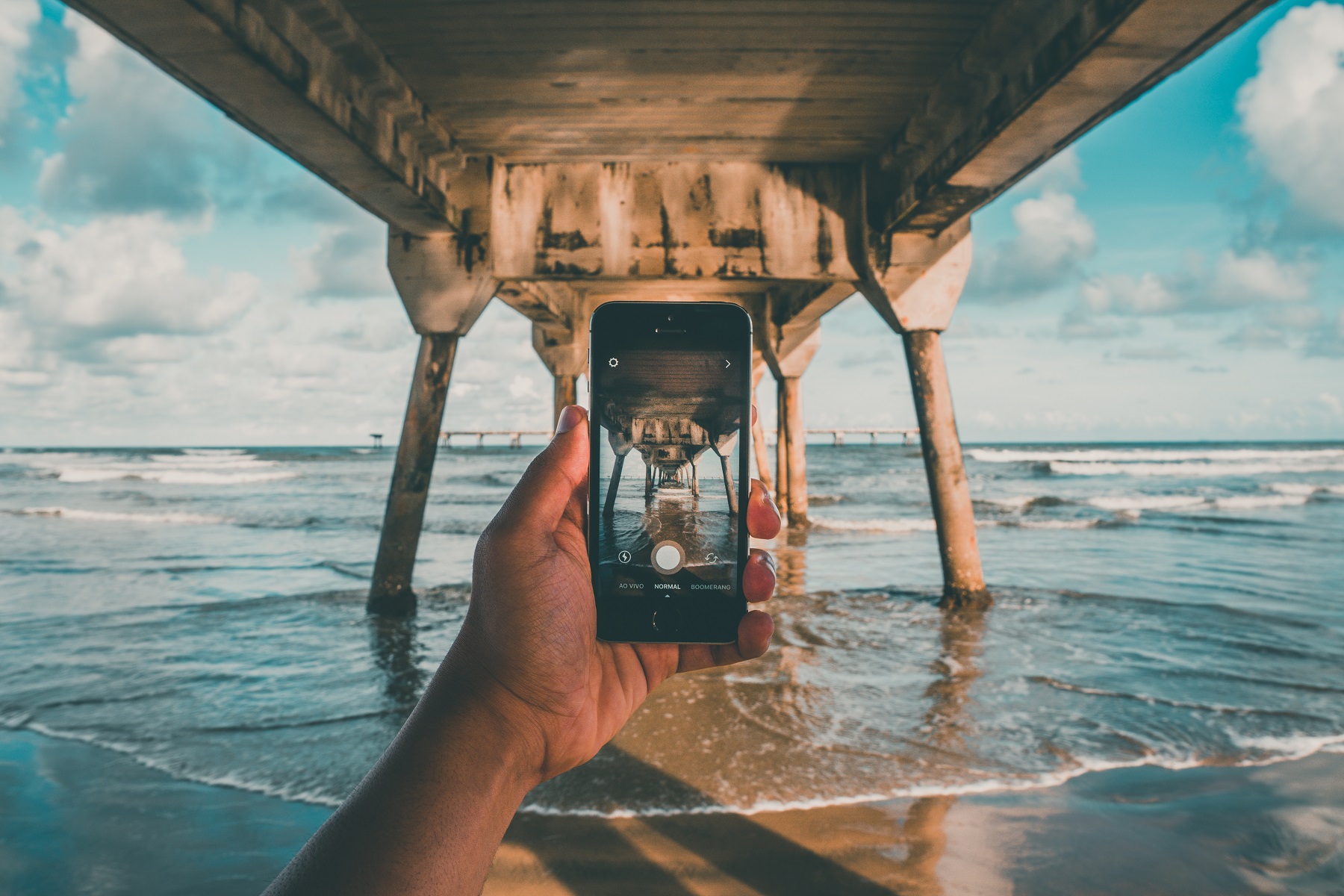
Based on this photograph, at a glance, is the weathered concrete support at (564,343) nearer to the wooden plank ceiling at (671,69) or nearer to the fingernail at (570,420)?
the wooden plank ceiling at (671,69)

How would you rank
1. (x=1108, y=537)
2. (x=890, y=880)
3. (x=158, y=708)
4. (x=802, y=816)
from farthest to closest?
(x=1108, y=537), (x=158, y=708), (x=802, y=816), (x=890, y=880)

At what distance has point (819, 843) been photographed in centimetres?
294

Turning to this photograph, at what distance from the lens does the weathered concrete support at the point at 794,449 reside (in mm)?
14320

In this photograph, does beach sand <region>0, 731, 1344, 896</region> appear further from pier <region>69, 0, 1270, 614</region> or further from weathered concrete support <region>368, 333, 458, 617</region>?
pier <region>69, 0, 1270, 614</region>

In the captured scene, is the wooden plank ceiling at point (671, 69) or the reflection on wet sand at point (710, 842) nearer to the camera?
the reflection on wet sand at point (710, 842)

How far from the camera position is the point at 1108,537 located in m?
14.0

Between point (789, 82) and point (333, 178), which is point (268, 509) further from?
point (789, 82)

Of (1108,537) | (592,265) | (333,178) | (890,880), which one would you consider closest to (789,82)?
→ (592,265)

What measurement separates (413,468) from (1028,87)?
5.92m

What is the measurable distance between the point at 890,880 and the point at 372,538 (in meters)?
13.9

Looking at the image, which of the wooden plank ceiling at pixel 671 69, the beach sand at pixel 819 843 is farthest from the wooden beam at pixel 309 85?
the beach sand at pixel 819 843

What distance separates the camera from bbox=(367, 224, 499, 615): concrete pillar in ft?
22.7

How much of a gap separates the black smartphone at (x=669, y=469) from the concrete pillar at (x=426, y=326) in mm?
5544

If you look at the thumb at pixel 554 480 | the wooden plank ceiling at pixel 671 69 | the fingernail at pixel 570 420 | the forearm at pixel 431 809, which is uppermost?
the wooden plank ceiling at pixel 671 69
